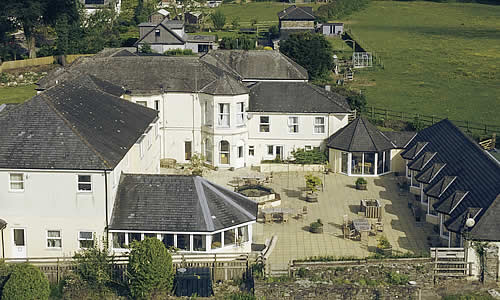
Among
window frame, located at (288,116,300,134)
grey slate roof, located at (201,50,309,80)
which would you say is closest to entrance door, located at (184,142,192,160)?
window frame, located at (288,116,300,134)

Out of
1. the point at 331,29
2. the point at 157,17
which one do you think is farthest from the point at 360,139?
the point at 157,17

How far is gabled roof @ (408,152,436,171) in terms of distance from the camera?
43812 mm

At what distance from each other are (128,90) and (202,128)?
556 centimetres

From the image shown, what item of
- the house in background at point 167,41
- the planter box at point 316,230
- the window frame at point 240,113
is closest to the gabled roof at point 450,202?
the planter box at point 316,230

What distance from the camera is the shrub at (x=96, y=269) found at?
3070cm

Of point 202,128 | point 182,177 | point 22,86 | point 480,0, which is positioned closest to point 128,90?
point 202,128

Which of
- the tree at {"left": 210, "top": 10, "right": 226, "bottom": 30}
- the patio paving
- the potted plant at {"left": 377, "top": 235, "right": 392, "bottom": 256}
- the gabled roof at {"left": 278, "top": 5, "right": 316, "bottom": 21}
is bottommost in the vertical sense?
the patio paving

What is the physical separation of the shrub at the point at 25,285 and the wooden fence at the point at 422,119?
3593cm

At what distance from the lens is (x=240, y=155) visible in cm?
5275

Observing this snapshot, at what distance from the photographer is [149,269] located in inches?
1158

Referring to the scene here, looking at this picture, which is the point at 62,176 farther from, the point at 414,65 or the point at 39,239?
the point at 414,65

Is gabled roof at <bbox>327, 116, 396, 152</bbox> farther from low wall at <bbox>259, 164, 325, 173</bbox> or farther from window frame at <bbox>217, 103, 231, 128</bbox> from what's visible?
window frame at <bbox>217, 103, 231, 128</bbox>

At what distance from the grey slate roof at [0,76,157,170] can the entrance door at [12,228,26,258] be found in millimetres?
2915

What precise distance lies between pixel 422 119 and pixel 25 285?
1683 inches
